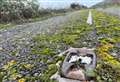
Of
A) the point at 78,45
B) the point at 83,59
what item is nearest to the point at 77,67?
the point at 83,59

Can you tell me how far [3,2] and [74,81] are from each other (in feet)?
19.4

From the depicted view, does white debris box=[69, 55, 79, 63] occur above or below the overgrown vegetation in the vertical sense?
above

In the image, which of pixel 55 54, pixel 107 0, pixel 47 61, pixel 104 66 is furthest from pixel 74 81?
pixel 107 0

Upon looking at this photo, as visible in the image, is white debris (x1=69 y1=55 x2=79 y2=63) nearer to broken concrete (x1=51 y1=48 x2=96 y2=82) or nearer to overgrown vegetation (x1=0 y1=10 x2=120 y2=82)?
broken concrete (x1=51 y1=48 x2=96 y2=82)

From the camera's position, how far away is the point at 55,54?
2.79 metres

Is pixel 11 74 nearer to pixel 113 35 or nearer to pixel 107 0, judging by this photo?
pixel 113 35

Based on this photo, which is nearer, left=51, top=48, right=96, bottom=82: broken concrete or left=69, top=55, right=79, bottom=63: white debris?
left=51, top=48, right=96, bottom=82: broken concrete

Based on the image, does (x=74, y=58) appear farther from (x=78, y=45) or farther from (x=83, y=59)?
(x=78, y=45)

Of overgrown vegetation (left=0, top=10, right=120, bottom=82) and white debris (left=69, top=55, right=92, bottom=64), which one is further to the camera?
white debris (left=69, top=55, right=92, bottom=64)

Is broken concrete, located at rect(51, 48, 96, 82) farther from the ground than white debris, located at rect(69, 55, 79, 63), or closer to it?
closer to it

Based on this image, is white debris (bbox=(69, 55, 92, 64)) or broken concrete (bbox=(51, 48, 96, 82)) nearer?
broken concrete (bbox=(51, 48, 96, 82))

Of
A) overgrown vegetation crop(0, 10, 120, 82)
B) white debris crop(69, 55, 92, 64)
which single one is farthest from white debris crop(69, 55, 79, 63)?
overgrown vegetation crop(0, 10, 120, 82)

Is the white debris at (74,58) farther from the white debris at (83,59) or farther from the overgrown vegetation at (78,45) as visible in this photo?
the overgrown vegetation at (78,45)

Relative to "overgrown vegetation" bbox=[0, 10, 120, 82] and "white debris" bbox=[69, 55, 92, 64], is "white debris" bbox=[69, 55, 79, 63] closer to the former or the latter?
"white debris" bbox=[69, 55, 92, 64]
